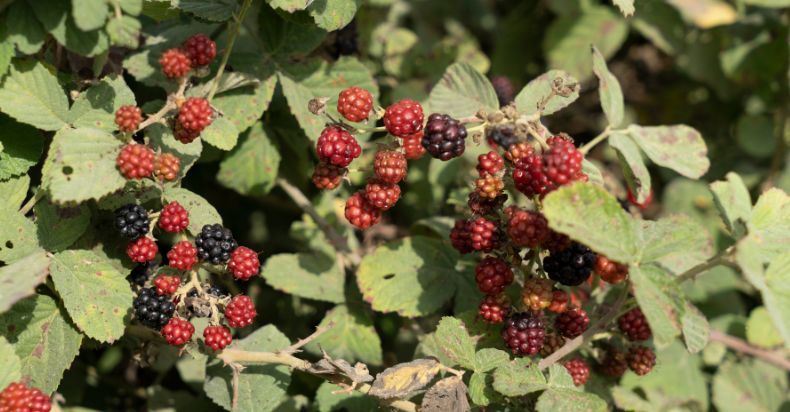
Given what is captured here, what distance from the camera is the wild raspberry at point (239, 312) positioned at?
1976 mm

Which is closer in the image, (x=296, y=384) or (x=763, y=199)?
(x=763, y=199)

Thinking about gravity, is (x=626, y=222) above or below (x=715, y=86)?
above

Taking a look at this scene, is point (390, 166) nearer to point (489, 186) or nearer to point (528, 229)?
point (489, 186)

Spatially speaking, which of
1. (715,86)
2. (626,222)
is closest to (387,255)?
(626,222)

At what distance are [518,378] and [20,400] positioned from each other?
3.87ft

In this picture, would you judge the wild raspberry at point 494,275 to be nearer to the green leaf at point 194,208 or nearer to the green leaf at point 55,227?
the green leaf at point 194,208

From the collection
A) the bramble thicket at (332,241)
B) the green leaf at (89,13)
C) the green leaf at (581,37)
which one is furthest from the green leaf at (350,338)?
the green leaf at (581,37)

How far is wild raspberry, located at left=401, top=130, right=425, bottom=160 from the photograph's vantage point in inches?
81.3

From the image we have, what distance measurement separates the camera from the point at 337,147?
1.96 metres

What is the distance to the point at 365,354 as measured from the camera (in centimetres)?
260

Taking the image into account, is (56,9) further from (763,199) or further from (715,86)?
(715,86)

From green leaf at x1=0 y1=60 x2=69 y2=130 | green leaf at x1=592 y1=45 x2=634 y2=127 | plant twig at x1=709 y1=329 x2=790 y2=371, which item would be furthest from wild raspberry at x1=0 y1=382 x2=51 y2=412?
Result: plant twig at x1=709 y1=329 x2=790 y2=371

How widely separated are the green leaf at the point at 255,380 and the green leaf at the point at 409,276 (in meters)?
0.35

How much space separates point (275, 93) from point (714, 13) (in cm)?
242
